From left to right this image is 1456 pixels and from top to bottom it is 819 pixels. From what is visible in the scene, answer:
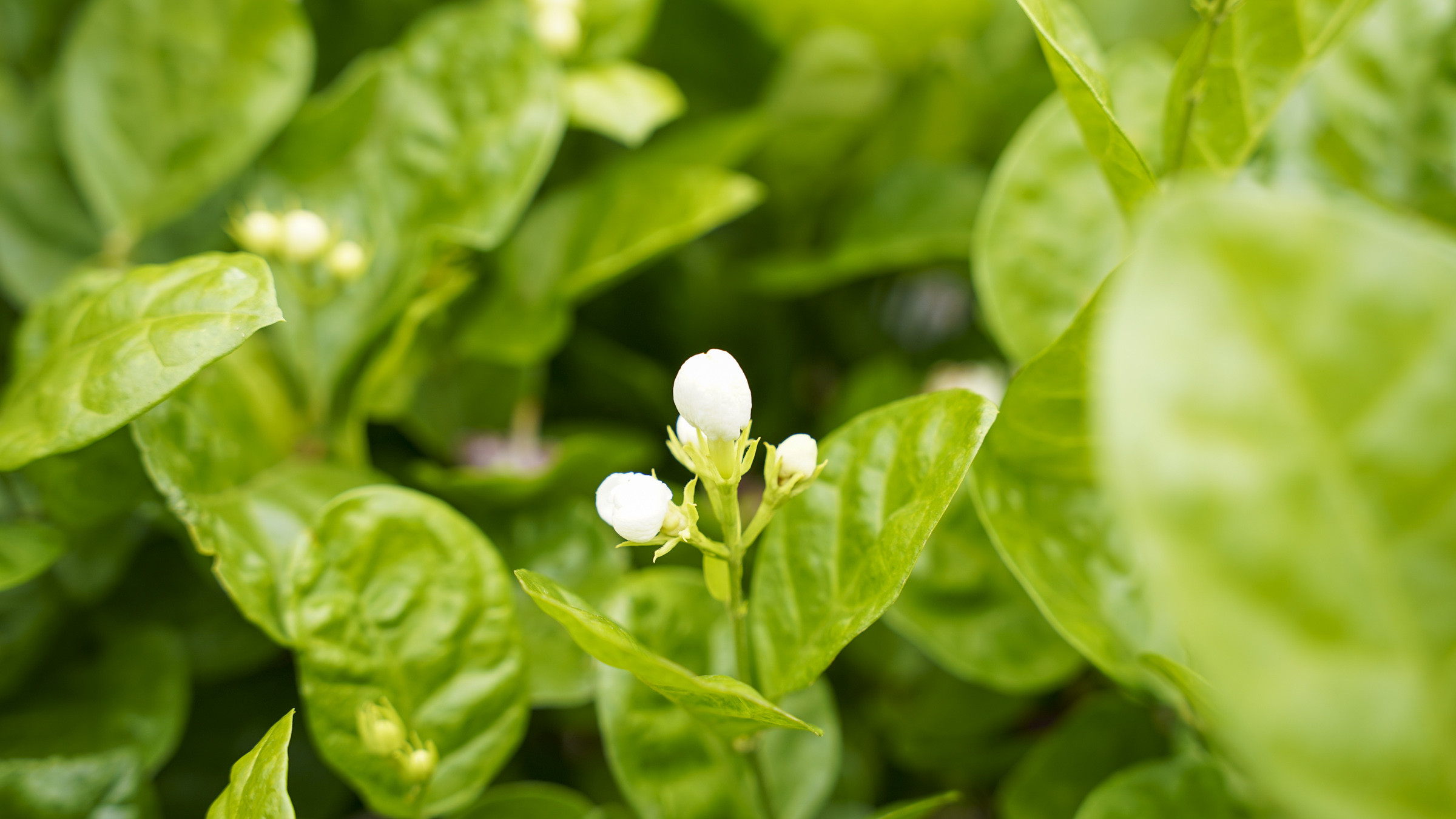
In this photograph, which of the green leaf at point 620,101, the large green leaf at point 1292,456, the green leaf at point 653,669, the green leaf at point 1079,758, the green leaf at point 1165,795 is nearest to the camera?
the large green leaf at point 1292,456

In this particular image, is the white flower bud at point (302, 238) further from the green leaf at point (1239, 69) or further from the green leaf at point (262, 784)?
the green leaf at point (1239, 69)

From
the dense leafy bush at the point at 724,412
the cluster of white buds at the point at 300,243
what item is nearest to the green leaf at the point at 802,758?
the dense leafy bush at the point at 724,412

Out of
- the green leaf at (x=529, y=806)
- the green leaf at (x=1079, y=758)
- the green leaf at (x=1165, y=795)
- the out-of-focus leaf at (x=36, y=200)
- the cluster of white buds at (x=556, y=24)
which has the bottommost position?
the green leaf at (x=1079, y=758)

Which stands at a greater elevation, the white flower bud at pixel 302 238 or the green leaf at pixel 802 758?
the white flower bud at pixel 302 238

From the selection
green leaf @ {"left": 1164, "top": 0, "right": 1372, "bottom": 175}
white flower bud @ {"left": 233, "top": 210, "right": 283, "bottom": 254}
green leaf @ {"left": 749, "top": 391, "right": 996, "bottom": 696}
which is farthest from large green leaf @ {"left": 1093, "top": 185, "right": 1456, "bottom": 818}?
white flower bud @ {"left": 233, "top": 210, "right": 283, "bottom": 254}

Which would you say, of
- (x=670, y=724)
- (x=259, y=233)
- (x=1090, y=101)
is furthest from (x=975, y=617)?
(x=259, y=233)

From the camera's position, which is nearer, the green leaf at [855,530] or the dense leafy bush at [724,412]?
the dense leafy bush at [724,412]
